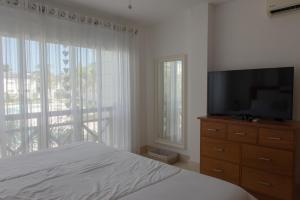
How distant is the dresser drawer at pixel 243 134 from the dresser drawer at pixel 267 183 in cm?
35

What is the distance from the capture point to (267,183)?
2.43 m

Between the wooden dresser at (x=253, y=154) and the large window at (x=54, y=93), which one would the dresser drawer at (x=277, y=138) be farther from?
the large window at (x=54, y=93)

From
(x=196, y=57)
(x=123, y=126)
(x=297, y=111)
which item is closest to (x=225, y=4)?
(x=196, y=57)

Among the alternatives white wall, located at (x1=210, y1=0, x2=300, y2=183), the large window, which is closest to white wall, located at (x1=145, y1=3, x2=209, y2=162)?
white wall, located at (x1=210, y1=0, x2=300, y2=183)

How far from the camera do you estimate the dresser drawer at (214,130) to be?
2758 mm

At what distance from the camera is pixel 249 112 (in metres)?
2.78

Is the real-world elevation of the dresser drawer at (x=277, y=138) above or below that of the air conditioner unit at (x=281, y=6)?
below

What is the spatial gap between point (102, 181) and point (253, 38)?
2.65 m

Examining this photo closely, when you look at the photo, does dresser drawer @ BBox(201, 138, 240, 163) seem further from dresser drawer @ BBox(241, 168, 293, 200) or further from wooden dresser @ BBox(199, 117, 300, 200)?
dresser drawer @ BBox(241, 168, 293, 200)

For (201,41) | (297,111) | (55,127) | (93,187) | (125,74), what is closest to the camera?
(93,187)

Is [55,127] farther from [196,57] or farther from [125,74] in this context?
[196,57]

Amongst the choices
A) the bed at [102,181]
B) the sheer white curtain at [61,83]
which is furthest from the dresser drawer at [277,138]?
the sheer white curtain at [61,83]

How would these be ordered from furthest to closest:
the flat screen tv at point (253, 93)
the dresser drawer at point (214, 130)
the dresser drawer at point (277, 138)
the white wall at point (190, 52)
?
the white wall at point (190, 52) < the dresser drawer at point (214, 130) < the flat screen tv at point (253, 93) < the dresser drawer at point (277, 138)

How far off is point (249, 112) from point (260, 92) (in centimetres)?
28
